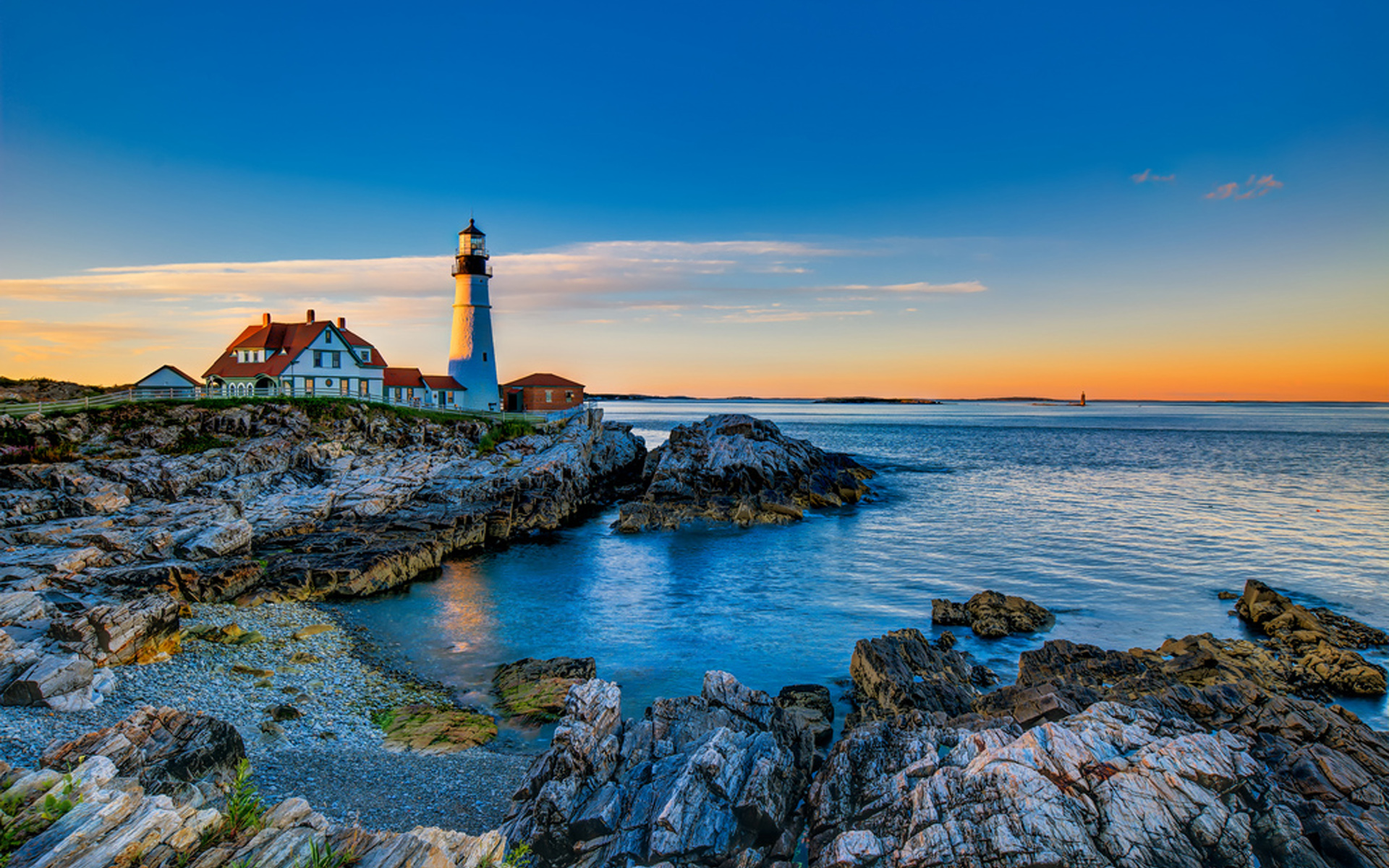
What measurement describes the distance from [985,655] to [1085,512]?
86.0 ft

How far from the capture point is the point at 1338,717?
10125mm

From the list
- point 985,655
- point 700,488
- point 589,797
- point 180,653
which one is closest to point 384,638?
point 180,653

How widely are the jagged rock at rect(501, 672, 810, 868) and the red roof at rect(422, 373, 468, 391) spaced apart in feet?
155

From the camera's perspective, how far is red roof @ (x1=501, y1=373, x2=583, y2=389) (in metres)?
61.5

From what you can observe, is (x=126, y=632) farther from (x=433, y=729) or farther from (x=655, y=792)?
(x=655, y=792)

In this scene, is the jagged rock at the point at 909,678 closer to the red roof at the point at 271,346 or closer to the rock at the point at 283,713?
the rock at the point at 283,713

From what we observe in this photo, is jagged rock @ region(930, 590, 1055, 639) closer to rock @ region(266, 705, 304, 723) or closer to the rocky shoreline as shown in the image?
the rocky shoreline

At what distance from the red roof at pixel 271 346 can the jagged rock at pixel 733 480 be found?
82.4 ft

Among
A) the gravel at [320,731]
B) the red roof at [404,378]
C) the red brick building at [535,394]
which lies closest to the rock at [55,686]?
the gravel at [320,731]

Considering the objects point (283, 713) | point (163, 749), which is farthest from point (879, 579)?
point (163, 749)

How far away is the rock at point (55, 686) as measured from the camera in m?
11.5

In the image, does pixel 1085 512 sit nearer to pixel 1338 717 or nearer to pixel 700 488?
pixel 700 488

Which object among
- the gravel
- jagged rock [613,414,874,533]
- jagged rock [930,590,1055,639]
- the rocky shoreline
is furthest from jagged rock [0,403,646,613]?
jagged rock [930,590,1055,639]

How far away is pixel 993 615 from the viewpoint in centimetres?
1922
